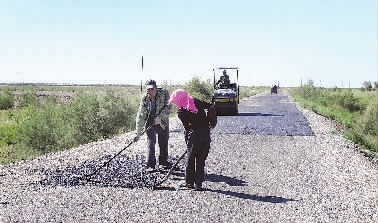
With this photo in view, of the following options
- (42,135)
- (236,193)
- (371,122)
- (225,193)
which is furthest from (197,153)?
(371,122)

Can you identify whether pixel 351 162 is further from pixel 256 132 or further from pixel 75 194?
pixel 75 194

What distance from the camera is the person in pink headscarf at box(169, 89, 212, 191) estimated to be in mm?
8680

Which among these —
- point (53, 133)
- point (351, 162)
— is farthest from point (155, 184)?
point (53, 133)

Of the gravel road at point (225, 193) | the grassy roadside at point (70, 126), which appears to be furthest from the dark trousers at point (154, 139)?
the grassy roadside at point (70, 126)

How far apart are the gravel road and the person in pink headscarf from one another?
331 mm

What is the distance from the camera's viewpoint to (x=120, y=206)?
7.82 m

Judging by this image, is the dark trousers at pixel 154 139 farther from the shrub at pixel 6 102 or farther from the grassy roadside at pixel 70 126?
the shrub at pixel 6 102

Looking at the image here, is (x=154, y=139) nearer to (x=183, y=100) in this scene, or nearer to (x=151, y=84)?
Answer: (x=151, y=84)

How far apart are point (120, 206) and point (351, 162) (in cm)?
791

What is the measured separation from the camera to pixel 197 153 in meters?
9.02

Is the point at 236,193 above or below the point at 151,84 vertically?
below

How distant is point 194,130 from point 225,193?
47.1 inches

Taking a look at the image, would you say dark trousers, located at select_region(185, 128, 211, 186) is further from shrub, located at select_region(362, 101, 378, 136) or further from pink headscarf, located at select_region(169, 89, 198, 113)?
shrub, located at select_region(362, 101, 378, 136)

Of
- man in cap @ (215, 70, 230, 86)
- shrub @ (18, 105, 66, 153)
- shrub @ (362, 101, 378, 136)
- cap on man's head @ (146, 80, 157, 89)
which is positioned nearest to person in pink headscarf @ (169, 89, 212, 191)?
cap on man's head @ (146, 80, 157, 89)
